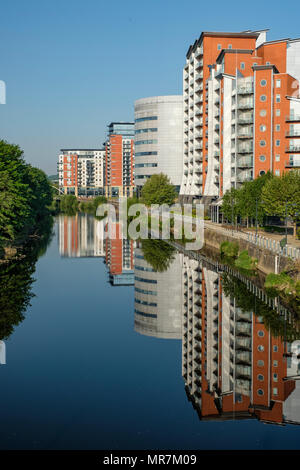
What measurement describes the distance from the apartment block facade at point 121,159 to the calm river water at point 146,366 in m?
158

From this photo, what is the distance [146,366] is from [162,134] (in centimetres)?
8660

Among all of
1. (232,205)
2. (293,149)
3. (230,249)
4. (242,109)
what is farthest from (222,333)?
(242,109)

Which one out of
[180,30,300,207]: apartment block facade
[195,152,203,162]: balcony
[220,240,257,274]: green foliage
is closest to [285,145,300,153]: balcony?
[180,30,300,207]: apartment block facade

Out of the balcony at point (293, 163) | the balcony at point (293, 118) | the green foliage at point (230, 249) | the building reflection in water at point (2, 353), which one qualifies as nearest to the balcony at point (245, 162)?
the balcony at point (293, 163)

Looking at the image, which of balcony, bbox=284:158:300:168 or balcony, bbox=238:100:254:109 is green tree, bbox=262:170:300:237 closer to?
balcony, bbox=284:158:300:168

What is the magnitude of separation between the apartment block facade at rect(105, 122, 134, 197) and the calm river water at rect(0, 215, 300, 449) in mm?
157535

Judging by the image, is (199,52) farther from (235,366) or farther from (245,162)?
(235,366)

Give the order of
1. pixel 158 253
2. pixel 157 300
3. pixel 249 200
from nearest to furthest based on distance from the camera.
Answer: pixel 157 300
pixel 249 200
pixel 158 253

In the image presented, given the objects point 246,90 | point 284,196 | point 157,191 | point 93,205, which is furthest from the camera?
point 93,205

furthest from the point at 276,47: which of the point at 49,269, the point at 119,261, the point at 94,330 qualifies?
the point at 94,330

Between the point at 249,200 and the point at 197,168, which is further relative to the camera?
the point at 197,168

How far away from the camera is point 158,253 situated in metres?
52.2

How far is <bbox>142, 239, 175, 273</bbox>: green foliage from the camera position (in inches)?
1769

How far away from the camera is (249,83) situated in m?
63.8
